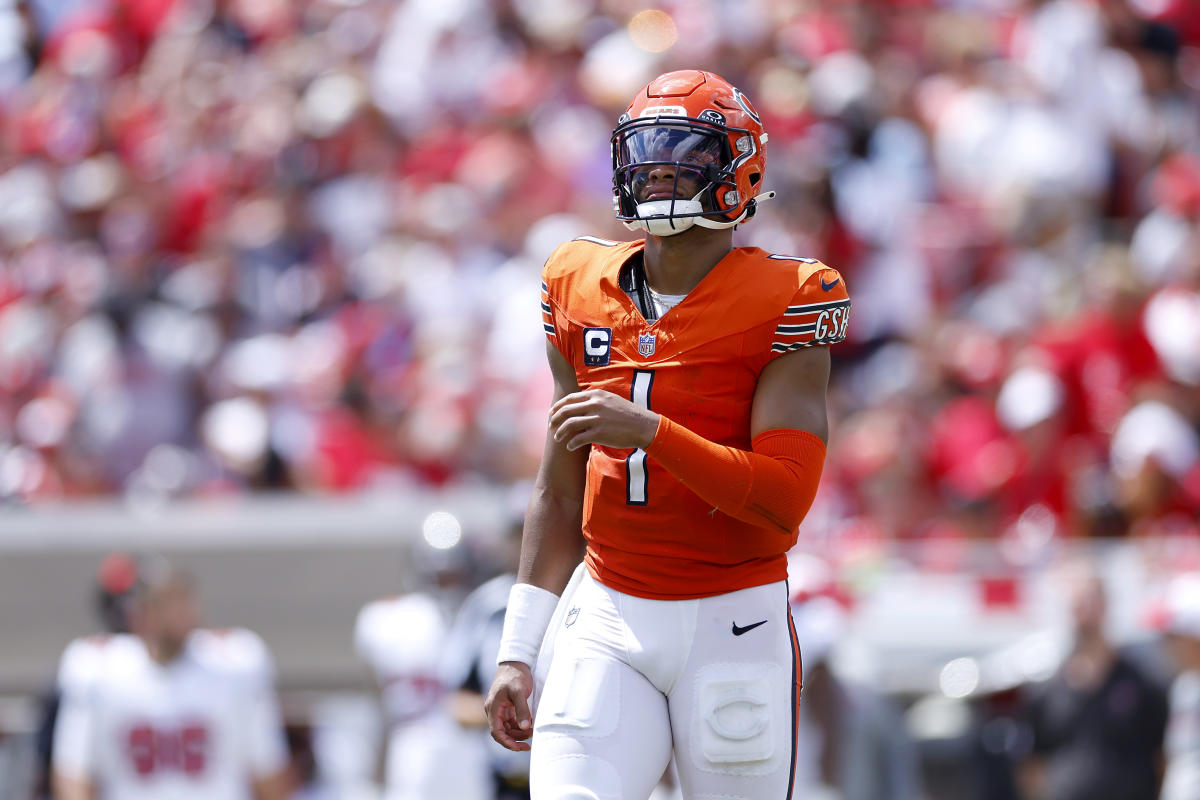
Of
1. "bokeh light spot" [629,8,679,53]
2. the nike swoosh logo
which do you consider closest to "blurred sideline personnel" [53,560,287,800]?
the nike swoosh logo

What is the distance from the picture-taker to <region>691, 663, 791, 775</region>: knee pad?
3391 mm

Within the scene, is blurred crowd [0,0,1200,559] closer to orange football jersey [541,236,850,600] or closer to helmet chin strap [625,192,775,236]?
orange football jersey [541,236,850,600]

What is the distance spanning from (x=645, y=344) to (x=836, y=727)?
3623mm

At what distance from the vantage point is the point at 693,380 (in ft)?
11.3

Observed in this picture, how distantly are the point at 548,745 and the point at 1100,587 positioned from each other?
4011 millimetres

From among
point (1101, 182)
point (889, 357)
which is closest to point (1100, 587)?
point (889, 357)

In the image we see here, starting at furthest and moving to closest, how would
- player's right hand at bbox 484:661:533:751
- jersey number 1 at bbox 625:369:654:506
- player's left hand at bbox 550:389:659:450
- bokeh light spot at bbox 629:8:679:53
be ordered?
1. bokeh light spot at bbox 629:8:679:53
2. player's right hand at bbox 484:661:533:751
3. jersey number 1 at bbox 625:369:654:506
4. player's left hand at bbox 550:389:659:450

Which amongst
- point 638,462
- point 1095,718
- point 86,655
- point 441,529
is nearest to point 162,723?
point 86,655

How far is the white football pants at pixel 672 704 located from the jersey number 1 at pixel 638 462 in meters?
0.20

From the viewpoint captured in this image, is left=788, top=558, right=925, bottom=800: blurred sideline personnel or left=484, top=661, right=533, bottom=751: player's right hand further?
left=788, top=558, right=925, bottom=800: blurred sideline personnel

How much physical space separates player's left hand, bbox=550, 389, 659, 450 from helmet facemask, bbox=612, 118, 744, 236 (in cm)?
46

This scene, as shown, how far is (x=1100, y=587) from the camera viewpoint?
6.86 meters

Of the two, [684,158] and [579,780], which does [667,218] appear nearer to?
[684,158]

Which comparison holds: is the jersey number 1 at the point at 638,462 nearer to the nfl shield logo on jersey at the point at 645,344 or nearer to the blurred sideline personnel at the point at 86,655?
the nfl shield logo on jersey at the point at 645,344
